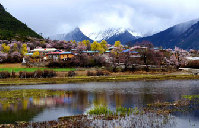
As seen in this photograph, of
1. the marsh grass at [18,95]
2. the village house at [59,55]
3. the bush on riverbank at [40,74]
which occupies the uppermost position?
the village house at [59,55]

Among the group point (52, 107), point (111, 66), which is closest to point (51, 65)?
point (111, 66)

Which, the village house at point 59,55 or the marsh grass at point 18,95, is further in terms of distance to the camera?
the village house at point 59,55

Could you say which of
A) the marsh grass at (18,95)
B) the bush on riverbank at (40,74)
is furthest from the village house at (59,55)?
the marsh grass at (18,95)

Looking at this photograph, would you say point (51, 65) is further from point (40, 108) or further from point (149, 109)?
point (149, 109)

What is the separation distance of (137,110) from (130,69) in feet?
232

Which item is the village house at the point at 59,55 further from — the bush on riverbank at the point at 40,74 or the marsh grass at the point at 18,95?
the marsh grass at the point at 18,95

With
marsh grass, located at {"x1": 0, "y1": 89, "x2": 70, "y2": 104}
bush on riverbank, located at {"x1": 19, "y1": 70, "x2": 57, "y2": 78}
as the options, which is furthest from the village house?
marsh grass, located at {"x1": 0, "y1": 89, "x2": 70, "y2": 104}

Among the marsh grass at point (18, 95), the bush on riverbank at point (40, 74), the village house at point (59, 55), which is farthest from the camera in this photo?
the village house at point (59, 55)

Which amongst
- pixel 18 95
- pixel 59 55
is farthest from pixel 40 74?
pixel 59 55

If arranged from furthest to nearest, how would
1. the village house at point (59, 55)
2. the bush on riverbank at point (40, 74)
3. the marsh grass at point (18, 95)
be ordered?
1. the village house at point (59, 55)
2. the bush on riverbank at point (40, 74)
3. the marsh grass at point (18, 95)

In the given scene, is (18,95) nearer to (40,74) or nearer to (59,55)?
(40,74)

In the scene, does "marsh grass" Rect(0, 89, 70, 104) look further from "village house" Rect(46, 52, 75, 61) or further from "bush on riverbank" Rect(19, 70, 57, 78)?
"village house" Rect(46, 52, 75, 61)

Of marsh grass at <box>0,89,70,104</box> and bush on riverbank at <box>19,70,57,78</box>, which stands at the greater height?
bush on riverbank at <box>19,70,57,78</box>

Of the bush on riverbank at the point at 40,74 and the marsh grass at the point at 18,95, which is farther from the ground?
the bush on riverbank at the point at 40,74
